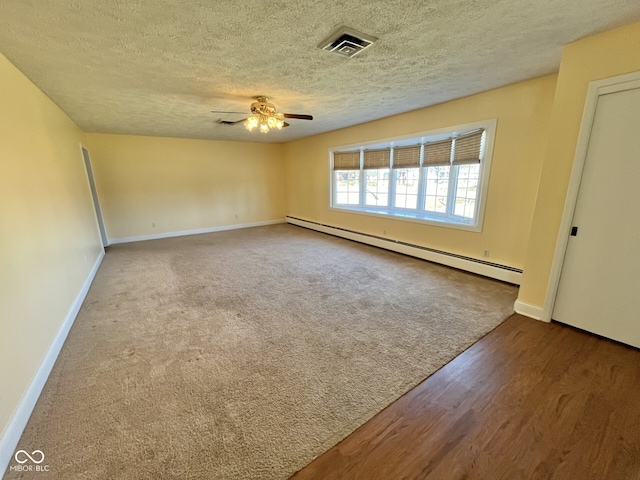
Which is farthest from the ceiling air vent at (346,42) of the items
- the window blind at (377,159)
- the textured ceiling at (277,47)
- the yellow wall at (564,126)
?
the window blind at (377,159)

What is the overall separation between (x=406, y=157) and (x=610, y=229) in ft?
9.97

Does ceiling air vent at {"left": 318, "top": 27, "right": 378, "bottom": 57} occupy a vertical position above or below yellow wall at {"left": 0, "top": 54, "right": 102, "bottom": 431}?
above

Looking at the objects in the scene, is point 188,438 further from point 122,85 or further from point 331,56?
point 122,85

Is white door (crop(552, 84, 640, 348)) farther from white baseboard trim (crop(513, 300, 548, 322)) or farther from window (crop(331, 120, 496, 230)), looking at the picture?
window (crop(331, 120, 496, 230))

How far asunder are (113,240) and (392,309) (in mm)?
6436

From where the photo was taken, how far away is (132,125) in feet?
15.9

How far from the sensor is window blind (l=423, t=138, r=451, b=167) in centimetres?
405

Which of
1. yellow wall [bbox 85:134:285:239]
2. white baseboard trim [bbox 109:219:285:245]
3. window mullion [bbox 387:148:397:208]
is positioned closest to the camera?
window mullion [bbox 387:148:397:208]

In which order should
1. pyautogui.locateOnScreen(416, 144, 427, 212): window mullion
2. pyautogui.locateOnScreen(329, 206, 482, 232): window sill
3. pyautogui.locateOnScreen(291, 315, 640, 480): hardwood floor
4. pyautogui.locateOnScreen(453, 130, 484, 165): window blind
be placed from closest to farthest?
1. pyautogui.locateOnScreen(291, 315, 640, 480): hardwood floor
2. pyautogui.locateOnScreen(453, 130, 484, 165): window blind
3. pyautogui.locateOnScreen(329, 206, 482, 232): window sill
4. pyautogui.locateOnScreen(416, 144, 427, 212): window mullion

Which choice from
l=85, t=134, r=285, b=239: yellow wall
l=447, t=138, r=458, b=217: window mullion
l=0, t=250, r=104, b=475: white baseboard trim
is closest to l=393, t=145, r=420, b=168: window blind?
l=447, t=138, r=458, b=217: window mullion

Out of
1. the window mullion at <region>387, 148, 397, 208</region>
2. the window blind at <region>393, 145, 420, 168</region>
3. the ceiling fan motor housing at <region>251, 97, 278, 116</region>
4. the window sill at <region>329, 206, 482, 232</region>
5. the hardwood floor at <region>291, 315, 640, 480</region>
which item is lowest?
the hardwood floor at <region>291, 315, 640, 480</region>

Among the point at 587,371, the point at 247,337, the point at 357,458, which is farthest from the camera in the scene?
the point at 247,337

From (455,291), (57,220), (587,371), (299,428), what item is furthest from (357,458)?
(57,220)

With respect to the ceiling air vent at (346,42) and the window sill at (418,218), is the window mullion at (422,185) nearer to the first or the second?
the window sill at (418,218)
